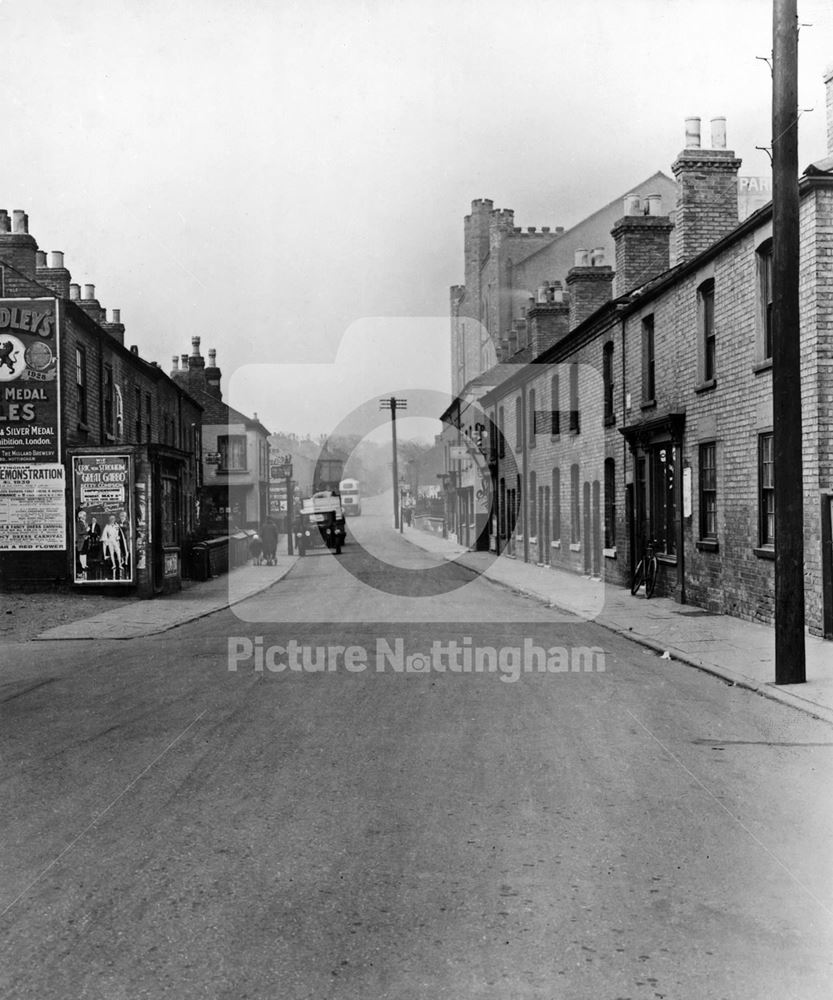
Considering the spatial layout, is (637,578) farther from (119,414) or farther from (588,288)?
(119,414)

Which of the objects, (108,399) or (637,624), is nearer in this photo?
(637,624)

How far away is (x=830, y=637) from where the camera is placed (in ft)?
38.9

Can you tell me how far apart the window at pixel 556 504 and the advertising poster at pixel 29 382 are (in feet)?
46.4

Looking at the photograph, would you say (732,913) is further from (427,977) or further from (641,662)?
(641,662)

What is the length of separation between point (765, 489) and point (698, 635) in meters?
2.49

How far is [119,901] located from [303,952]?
0.98 metres

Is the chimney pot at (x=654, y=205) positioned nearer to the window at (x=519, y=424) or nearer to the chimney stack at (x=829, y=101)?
the chimney stack at (x=829, y=101)

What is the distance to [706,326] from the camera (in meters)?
16.4

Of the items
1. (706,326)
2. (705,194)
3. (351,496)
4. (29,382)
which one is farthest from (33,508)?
(351,496)

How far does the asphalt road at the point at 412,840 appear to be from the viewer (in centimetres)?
355

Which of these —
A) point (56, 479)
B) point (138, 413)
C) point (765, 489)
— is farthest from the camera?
point (138, 413)

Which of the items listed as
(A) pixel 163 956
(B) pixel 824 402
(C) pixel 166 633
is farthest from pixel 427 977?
(C) pixel 166 633

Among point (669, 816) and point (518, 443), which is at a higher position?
point (518, 443)

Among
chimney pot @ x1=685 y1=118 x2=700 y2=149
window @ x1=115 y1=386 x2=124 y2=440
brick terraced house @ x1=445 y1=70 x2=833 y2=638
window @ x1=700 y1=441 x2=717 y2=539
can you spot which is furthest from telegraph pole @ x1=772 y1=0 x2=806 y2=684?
window @ x1=115 y1=386 x2=124 y2=440
